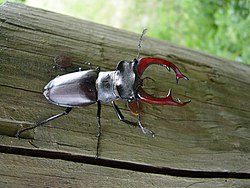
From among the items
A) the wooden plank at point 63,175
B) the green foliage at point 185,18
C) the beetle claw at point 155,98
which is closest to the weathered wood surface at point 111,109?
the wooden plank at point 63,175

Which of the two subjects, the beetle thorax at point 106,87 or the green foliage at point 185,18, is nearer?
the beetle thorax at point 106,87

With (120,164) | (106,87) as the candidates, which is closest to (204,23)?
(106,87)

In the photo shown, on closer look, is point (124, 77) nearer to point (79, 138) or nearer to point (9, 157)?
point (79, 138)

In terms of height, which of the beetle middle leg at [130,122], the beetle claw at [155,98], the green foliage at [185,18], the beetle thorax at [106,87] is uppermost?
the green foliage at [185,18]

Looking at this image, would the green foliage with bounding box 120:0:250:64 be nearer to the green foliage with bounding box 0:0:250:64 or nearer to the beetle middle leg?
the green foliage with bounding box 0:0:250:64

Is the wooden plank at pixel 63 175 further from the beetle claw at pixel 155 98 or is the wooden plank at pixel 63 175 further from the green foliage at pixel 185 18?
the green foliage at pixel 185 18

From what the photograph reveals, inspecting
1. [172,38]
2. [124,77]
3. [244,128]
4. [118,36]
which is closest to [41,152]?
[124,77]

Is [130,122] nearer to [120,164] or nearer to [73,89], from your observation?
[120,164]
